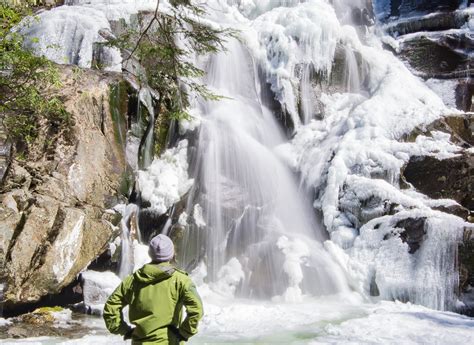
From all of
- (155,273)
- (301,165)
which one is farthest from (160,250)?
(301,165)

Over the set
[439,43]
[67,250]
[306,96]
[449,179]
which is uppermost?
[439,43]

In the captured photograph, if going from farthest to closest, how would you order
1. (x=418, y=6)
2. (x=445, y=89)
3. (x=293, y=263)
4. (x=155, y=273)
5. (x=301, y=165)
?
(x=418, y=6) → (x=445, y=89) → (x=301, y=165) → (x=293, y=263) → (x=155, y=273)

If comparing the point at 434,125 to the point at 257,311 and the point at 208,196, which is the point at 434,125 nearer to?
the point at 208,196

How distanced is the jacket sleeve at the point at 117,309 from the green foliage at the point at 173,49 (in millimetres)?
3096

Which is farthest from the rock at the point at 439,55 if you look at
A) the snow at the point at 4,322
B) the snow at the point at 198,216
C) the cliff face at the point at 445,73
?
the snow at the point at 4,322

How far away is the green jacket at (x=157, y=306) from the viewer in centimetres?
271

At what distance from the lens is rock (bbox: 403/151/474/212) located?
30.9 feet

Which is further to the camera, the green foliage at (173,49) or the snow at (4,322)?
the snow at (4,322)

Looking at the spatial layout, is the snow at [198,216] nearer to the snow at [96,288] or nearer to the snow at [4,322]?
the snow at [96,288]

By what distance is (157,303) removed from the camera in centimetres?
272

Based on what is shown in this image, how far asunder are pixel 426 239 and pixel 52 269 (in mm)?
6350

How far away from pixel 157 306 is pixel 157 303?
0.02 m

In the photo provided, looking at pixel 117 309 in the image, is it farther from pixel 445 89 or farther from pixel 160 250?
pixel 445 89

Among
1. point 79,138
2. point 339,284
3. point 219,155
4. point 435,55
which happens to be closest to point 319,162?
point 219,155
